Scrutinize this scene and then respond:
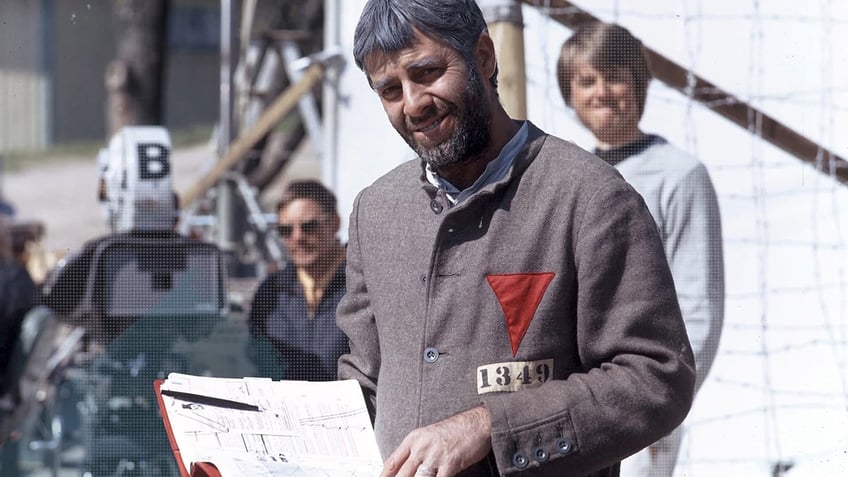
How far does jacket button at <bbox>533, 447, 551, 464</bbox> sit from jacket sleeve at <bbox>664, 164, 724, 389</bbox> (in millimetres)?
1418

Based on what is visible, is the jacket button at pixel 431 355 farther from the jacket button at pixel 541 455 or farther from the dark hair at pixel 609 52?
the dark hair at pixel 609 52

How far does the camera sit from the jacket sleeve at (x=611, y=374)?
173cm

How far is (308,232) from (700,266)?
1076 millimetres

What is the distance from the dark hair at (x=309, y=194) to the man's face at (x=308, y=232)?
0.01m

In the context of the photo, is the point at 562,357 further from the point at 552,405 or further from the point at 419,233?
the point at 419,233

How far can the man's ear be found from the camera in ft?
6.14

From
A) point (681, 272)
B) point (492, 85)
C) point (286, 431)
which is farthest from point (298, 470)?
point (681, 272)

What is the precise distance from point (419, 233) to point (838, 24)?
1585mm

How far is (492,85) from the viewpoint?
1.94 m

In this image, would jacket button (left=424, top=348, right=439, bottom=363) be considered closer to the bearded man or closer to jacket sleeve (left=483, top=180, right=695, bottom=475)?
the bearded man

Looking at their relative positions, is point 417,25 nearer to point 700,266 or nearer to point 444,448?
point 444,448

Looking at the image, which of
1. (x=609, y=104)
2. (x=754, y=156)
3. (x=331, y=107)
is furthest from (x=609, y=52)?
(x=331, y=107)

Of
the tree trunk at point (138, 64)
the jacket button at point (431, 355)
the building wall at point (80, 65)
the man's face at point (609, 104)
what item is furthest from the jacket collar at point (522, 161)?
the tree trunk at point (138, 64)

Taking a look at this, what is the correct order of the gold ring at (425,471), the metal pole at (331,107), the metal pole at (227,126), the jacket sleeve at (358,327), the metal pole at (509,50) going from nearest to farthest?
the gold ring at (425,471), the jacket sleeve at (358,327), the metal pole at (509,50), the metal pole at (331,107), the metal pole at (227,126)
